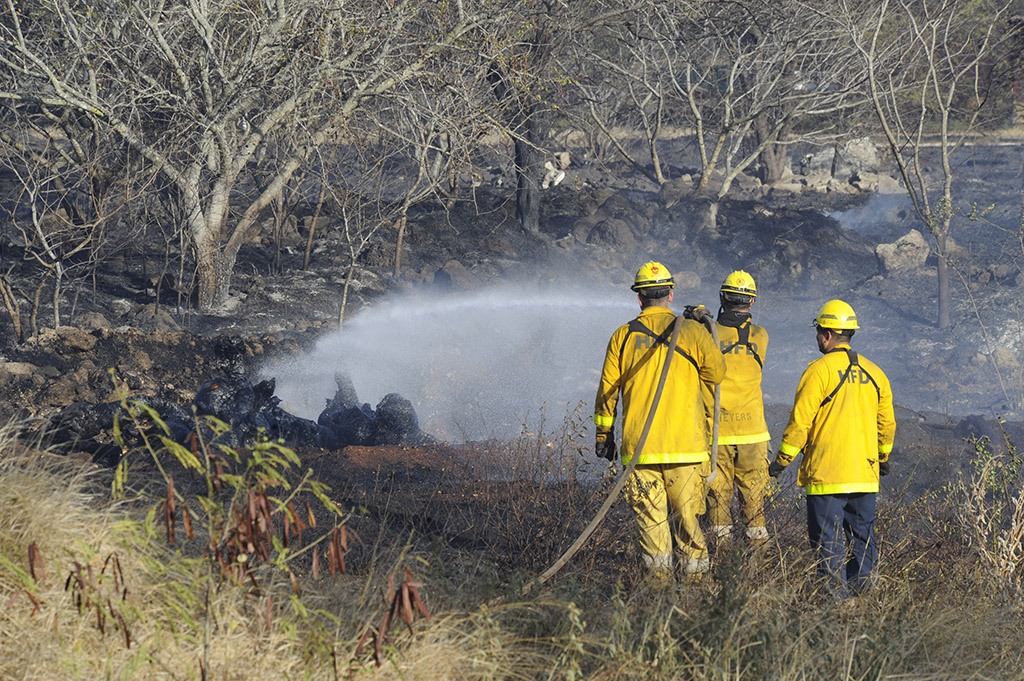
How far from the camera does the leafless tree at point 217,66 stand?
41.1 ft

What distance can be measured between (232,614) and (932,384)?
47.7ft

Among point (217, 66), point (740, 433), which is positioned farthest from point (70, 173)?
point (740, 433)

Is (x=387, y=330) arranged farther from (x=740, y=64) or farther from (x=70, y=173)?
(x=740, y=64)

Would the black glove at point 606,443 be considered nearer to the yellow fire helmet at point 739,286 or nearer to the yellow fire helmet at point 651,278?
the yellow fire helmet at point 651,278

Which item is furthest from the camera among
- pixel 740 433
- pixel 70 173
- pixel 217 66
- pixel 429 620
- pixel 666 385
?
pixel 70 173

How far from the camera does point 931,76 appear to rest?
805 inches

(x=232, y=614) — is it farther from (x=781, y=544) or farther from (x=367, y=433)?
(x=367, y=433)

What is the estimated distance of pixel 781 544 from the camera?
20.9ft

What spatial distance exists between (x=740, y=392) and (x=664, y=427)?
46.2 inches

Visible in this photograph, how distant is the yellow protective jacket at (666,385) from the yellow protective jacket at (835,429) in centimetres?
46

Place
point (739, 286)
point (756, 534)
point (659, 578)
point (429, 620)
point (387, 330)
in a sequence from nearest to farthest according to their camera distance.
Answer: point (429, 620) < point (659, 578) < point (756, 534) < point (739, 286) < point (387, 330)

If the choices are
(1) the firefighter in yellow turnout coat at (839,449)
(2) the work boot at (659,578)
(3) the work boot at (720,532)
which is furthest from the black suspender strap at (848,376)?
(2) the work boot at (659,578)

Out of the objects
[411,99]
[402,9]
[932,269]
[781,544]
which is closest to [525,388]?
[411,99]

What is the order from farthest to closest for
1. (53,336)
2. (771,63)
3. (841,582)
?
(771,63)
(53,336)
(841,582)
